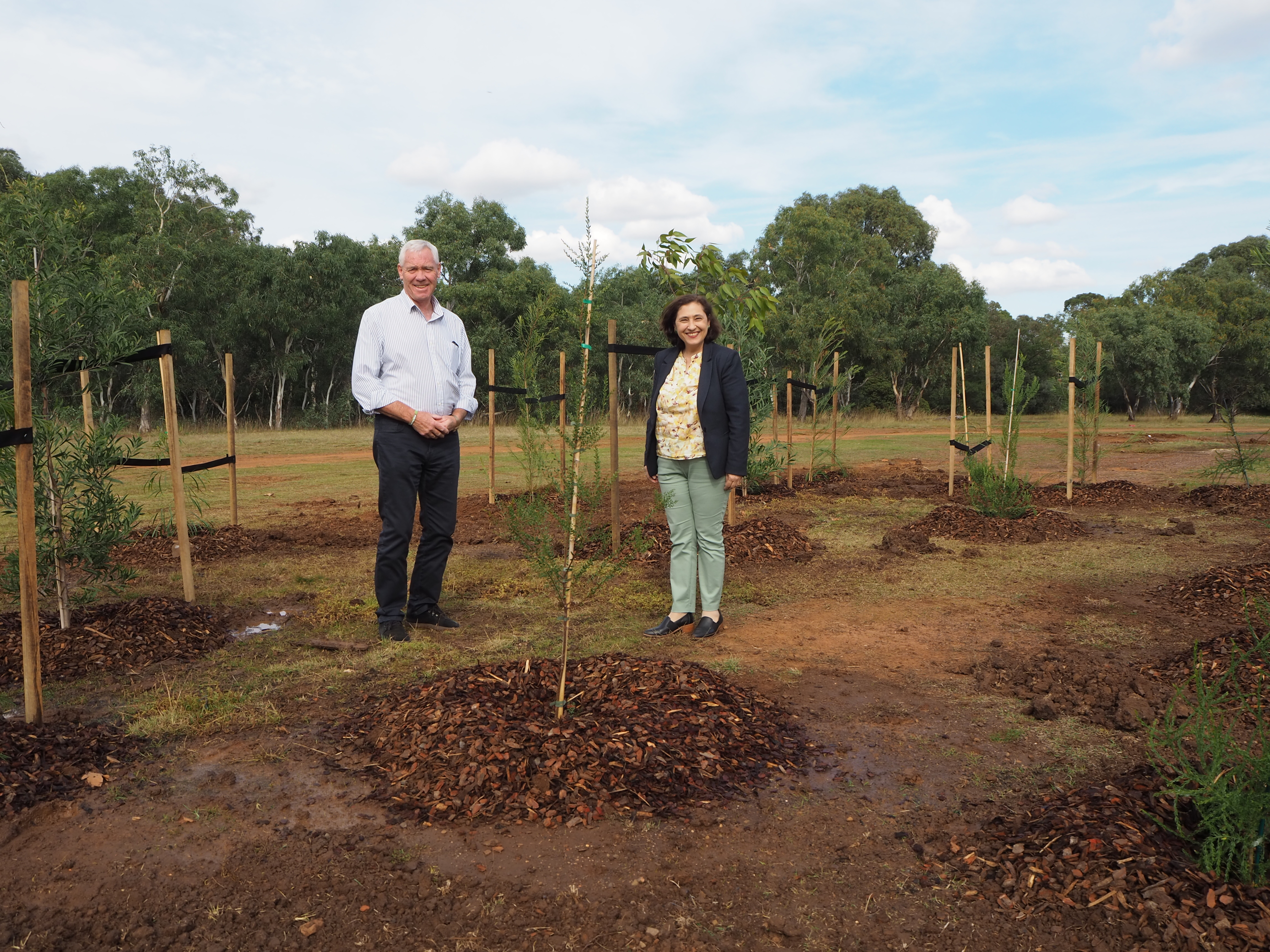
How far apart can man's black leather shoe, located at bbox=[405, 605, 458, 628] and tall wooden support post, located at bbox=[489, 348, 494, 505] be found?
212 inches

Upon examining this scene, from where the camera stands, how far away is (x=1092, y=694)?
464 centimetres

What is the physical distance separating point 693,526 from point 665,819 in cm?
267

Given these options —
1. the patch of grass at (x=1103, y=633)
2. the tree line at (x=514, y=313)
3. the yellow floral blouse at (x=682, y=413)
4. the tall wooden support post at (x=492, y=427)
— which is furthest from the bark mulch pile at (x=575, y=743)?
the tree line at (x=514, y=313)

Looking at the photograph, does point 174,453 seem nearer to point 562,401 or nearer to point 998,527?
point 562,401

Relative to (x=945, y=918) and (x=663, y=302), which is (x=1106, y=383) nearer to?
(x=663, y=302)

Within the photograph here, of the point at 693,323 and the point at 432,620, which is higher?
the point at 693,323

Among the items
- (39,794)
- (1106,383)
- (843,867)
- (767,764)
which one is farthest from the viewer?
(1106,383)

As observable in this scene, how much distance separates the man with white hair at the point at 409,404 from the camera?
18.2ft

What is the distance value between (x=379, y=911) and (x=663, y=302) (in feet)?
154

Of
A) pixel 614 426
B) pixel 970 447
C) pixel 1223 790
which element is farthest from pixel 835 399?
pixel 1223 790

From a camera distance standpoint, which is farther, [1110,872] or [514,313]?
[514,313]

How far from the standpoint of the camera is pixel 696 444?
5.70m

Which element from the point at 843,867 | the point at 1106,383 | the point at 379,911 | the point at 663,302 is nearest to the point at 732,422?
the point at 843,867

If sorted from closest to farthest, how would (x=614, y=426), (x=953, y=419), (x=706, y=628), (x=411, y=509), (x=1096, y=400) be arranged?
(x=411, y=509) → (x=706, y=628) → (x=614, y=426) → (x=953, y=419) → (x=1096, y=400)
